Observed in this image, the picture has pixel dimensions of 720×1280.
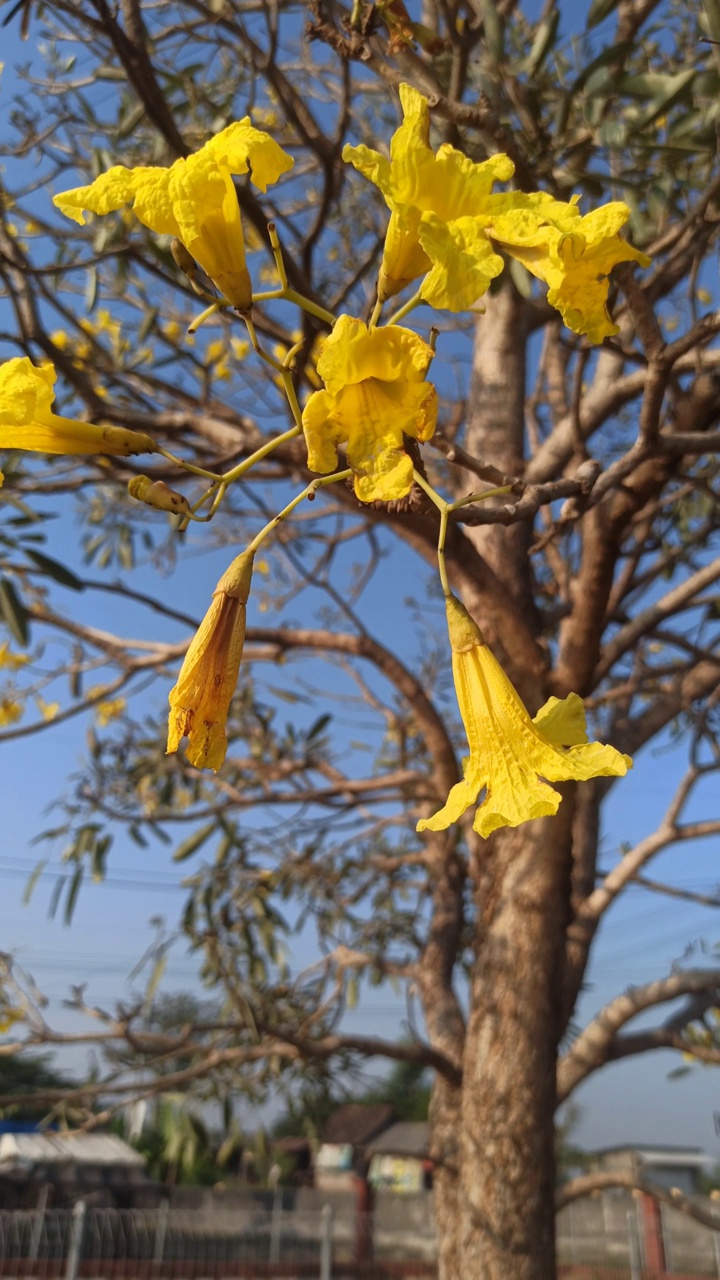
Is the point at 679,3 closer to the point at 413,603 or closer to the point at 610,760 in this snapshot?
the point at 413,603

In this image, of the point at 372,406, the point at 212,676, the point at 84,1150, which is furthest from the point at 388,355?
the point at 84,1150

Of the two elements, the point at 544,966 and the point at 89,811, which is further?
the point at 89,811

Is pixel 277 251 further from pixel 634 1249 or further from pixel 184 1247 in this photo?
pixel 634 1249

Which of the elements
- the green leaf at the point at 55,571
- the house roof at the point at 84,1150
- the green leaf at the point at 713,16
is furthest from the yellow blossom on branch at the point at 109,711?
the house roof at the point at 84,1150

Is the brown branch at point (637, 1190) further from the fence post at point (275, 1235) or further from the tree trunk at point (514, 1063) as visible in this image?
the fence post at point (275, 1235)

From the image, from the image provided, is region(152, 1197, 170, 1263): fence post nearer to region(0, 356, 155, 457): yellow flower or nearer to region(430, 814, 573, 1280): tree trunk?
region(430, 814, 573, 1280): tree trunk

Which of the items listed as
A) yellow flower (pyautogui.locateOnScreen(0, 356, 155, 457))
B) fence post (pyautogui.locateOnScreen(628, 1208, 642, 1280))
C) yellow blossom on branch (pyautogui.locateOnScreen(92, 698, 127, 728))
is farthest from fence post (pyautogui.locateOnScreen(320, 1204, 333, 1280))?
yellow flower (pyautogui.locateOnScreen(0, 356, 155, 457))

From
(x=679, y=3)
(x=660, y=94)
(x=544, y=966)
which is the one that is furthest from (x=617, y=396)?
(x=679, y=3)
